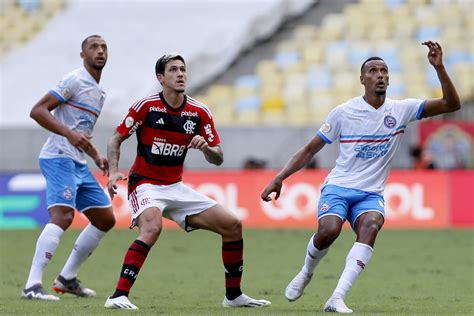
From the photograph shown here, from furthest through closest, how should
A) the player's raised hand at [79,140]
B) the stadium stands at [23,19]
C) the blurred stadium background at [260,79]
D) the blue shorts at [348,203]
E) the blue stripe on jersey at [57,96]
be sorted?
the stadium stands at [23,19] → the blurred stadium background at [260,79] → the blue stripe on jersey at [57,96] → the player's raised hand at [79,140] → the blue shorts at [348,203]

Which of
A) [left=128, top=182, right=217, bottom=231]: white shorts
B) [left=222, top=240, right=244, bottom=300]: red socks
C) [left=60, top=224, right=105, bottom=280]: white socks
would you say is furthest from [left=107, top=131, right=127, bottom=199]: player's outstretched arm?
[left=60, top=224, right=105, bottom=280]: white socks

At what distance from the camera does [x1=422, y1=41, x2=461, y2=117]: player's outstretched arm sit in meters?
9.05

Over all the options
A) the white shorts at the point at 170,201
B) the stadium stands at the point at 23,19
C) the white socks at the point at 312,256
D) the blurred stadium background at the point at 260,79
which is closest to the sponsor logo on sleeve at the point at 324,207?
the white socks at the point at 312,256

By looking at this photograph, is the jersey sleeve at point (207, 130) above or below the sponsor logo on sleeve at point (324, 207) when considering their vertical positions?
above

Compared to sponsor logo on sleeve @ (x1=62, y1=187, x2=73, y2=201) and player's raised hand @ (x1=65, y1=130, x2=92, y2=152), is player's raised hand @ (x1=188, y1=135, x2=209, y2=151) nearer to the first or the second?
player's raised hand @ (x1=65, y1=130, x2=92, y2=152)

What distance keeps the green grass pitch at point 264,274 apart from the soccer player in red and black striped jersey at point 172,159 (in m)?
0.73

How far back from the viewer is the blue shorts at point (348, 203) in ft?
31.1

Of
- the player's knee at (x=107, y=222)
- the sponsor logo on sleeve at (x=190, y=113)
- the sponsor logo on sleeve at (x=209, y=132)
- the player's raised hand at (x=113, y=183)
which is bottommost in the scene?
the player's knee at (x=107, y=222)

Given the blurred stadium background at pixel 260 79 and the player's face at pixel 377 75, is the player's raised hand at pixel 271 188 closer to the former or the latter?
the player's face at pixel 377 75

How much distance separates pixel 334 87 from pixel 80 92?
715 inches

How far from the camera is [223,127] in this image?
24.8 m

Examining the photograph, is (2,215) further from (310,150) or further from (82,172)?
(310,150)

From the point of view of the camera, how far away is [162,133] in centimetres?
961

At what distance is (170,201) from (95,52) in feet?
7.11
